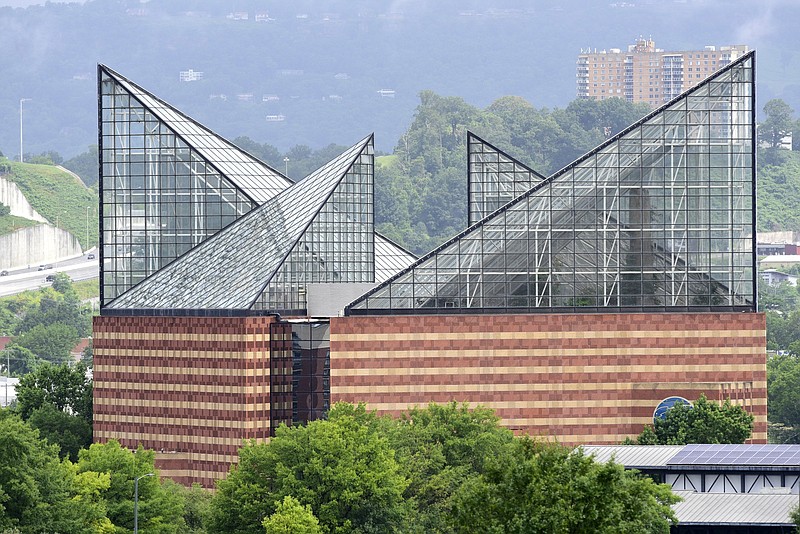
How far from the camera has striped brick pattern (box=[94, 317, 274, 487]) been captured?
177500 millimetres

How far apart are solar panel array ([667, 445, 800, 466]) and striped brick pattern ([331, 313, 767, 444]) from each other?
106 ft

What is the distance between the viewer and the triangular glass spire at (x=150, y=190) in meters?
195

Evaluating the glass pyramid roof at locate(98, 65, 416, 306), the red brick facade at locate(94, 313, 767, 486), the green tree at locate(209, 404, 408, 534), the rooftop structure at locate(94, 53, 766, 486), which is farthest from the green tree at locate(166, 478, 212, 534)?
the glass pyramid roof at locate(98, 65, 416, 306)

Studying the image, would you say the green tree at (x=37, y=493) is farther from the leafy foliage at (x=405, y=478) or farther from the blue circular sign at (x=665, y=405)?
the blue circular sign at (x=665, y=405)

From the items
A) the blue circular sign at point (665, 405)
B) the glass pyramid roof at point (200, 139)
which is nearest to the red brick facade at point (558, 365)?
the blue circular sign at point (665, 405)

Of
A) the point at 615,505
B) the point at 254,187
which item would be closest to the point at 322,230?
the point at 254,187

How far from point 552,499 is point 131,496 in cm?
5145

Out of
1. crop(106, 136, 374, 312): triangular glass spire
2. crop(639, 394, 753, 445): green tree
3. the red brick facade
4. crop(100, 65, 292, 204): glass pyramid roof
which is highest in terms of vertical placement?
crop(100, 65, 292, 204): glass pyramid roof

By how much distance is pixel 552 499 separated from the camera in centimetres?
10175

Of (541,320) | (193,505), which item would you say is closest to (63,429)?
(193,505)

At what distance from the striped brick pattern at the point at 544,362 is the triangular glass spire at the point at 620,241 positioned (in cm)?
173

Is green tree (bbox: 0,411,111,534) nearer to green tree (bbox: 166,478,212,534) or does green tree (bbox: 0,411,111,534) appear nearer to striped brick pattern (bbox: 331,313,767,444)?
green tree (bbox: 166,478,212,534)

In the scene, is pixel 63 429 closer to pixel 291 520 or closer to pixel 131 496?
pixel 131 496

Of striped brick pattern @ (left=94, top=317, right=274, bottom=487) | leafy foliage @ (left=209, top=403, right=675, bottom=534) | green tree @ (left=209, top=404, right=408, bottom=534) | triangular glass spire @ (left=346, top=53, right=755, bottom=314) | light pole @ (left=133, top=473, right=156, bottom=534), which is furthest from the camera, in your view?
striped brick pattern @ (left=94, top=317, right=274, bottom=487)
